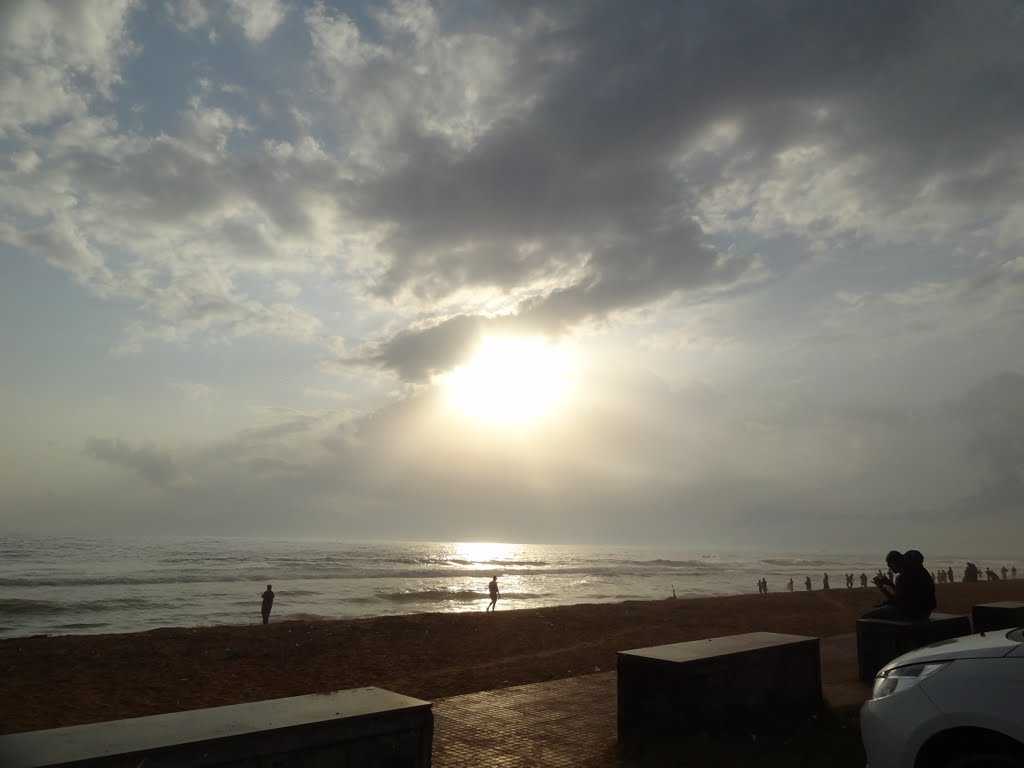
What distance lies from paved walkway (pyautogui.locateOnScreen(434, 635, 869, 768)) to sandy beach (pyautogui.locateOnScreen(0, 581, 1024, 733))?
287cm

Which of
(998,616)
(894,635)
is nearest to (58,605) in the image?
(894,635)

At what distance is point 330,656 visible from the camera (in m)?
17.0

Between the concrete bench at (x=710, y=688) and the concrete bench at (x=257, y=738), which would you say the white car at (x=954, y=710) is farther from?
the concrete bench at (x=257, y=738)

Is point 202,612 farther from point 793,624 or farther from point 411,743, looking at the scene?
point 411,743

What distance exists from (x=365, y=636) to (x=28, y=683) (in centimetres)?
824

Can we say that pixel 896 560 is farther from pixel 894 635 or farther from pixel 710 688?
pixel 710 688

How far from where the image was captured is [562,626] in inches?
864

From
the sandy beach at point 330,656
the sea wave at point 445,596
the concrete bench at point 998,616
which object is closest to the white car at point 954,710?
the concrete bench at point 998,616

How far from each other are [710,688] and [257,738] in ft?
14.7

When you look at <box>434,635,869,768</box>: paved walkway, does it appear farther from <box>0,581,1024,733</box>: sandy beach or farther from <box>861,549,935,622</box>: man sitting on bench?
<box>0,581,1024,733</box>: sandy beach

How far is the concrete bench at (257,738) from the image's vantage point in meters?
3.81

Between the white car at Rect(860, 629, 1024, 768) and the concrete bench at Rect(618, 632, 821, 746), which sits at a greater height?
the white car at Rect(860, 629, 1024, 768)

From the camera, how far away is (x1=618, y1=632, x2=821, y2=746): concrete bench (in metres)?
6.71

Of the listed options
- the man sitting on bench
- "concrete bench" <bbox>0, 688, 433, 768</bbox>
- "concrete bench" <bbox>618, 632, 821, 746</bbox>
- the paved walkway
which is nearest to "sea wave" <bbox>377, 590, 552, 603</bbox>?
the paved walkway
